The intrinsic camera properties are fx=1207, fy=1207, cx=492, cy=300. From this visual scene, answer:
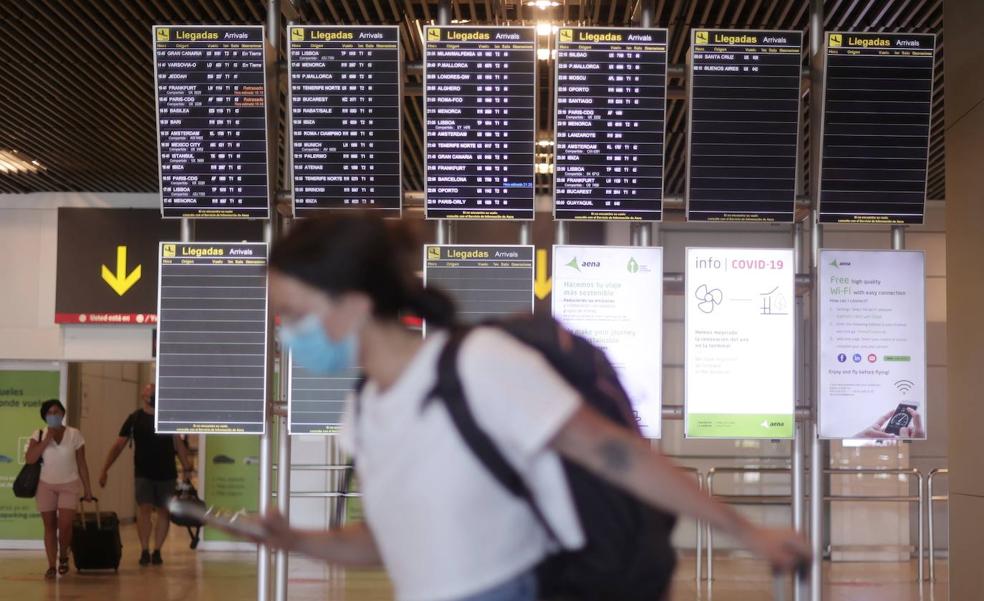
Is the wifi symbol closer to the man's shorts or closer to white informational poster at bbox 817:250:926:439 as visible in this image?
white informational poster at bbox 817:250:926:439

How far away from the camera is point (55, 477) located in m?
10.7

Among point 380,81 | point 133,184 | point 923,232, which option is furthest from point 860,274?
Result: point 133,184

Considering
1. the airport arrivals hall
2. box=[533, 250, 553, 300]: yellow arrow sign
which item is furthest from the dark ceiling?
box=[533, 250, 553, 300]: yellow arrow sign

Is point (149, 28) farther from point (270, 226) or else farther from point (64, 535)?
point (64, 535)

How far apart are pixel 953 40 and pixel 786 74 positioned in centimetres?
78

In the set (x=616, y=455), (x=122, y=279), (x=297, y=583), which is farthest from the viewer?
(x=122, y=279)

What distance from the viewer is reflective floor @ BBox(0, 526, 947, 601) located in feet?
30.4

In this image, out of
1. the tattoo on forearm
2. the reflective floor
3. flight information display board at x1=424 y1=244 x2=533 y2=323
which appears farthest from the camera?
the reflective floor

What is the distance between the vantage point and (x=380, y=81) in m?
6.06

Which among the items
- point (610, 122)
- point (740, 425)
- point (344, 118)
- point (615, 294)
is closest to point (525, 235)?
point (615, 294)

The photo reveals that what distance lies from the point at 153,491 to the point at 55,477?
0.97 metres

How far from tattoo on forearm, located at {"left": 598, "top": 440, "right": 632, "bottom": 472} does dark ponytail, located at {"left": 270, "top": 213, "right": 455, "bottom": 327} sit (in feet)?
1.19

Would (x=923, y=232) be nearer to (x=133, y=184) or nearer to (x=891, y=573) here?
(x=891, y=573)

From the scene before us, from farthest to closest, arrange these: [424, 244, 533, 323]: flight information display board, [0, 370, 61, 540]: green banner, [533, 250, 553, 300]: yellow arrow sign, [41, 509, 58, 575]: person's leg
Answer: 1. [0, 370, 61, 540]: green banner
2. [533, 250, 553, 300]: yellow arrow sign
3. [41, 509, 58, 575]: person's leg
4. [424, 244, 533, 323]: flight information display board
